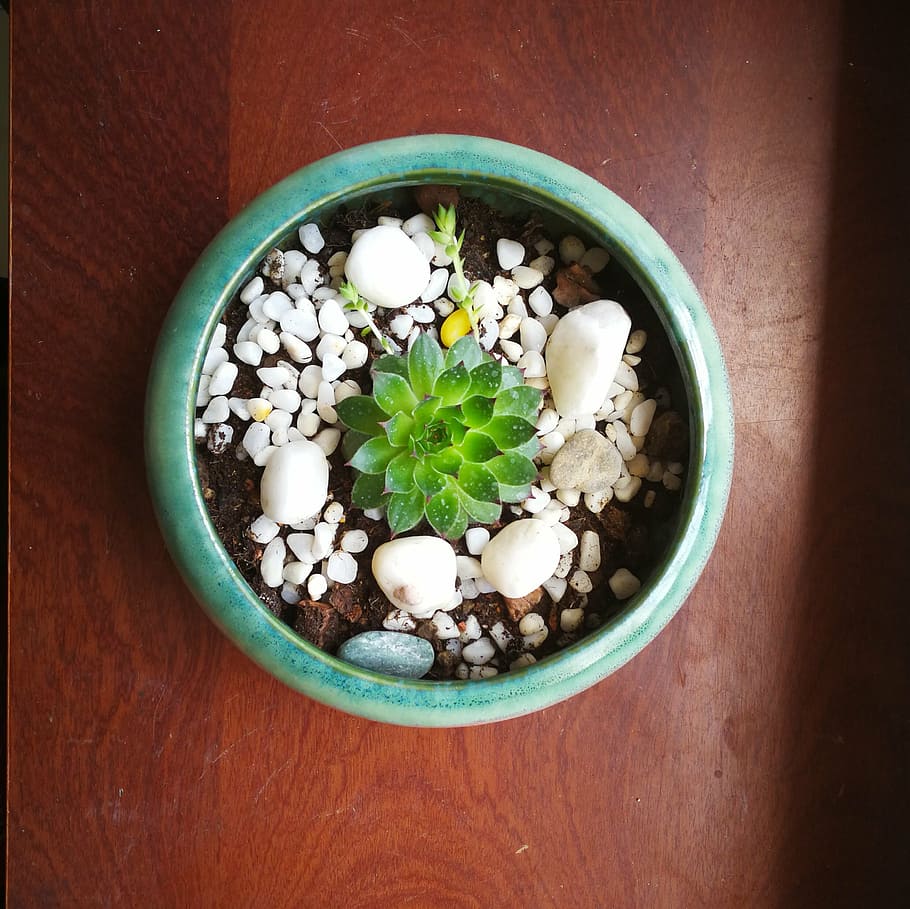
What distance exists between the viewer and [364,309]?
49cm

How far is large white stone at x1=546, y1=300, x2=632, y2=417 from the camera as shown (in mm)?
480

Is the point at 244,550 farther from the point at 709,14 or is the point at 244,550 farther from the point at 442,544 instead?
the point at 709,14

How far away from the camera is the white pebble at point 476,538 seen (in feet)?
1.66

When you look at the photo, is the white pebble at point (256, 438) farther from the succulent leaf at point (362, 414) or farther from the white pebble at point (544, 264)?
the white pebble at point (544, 264)

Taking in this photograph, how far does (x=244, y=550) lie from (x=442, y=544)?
115 mm

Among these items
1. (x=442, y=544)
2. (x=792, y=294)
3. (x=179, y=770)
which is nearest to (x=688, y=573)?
(x=442, y=544)

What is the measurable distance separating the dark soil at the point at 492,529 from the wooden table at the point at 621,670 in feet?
0.32

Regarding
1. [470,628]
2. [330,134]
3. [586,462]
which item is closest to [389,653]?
[470,628]

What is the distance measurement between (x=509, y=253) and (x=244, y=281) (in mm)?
152

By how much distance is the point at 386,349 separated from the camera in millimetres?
496

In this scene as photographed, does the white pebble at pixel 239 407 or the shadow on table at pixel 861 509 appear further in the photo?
the shadow on table at pixel 861 509

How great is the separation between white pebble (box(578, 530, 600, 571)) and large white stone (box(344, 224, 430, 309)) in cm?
18

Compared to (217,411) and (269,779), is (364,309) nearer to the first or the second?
(217,411)

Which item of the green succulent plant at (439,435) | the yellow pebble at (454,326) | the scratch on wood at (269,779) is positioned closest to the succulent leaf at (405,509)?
the green succulent plant at (439,435)
